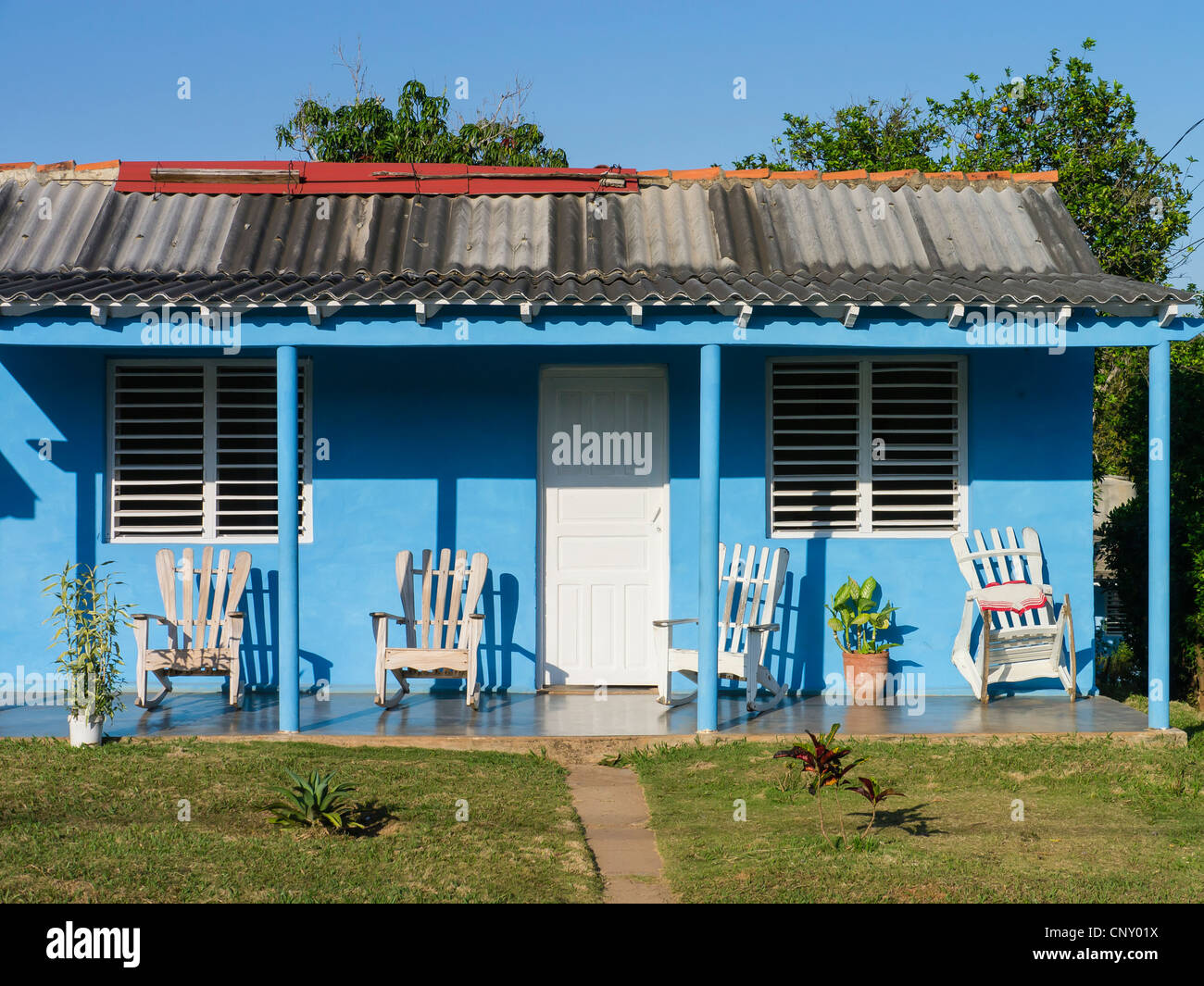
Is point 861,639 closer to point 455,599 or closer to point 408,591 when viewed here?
point 455,599

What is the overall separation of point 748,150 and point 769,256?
11.6 metres

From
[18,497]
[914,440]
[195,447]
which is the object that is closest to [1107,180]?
[914,440]

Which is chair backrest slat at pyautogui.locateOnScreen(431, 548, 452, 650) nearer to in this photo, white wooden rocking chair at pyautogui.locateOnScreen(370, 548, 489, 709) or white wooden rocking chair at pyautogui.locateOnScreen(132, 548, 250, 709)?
white wooden rocking chair at pyautogui.locateOnScreen(370, 548, 489, 709)

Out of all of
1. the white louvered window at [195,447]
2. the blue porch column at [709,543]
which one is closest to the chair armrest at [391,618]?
the white louvered window at [195,447]

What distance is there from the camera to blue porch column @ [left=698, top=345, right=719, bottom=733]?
7.24 meters

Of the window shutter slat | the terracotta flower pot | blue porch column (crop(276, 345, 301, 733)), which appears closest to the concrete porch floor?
the terracotta flower pot

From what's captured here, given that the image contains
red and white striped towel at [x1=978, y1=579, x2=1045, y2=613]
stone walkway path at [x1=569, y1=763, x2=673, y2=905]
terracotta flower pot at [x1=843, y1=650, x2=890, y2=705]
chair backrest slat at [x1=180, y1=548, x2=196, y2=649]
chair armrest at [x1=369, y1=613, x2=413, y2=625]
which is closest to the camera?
stone walkway path at [x1=569, y1=763, x2=673, y2=905]

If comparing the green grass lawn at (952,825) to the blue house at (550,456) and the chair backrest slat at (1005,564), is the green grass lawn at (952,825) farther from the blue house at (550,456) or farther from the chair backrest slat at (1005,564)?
the blue house at (550,456)

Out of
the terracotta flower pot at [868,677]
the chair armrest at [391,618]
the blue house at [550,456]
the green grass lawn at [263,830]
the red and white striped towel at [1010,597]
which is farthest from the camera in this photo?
the blue house at [550,456]

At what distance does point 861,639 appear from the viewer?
8586 mm

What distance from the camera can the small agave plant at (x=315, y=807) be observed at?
5375mm

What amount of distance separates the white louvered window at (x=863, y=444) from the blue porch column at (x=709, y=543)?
1.59 meters

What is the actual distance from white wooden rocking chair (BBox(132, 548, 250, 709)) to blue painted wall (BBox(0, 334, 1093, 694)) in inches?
16.2
